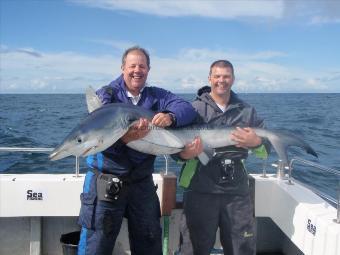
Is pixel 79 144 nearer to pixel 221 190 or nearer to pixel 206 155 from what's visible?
pixel 206 155

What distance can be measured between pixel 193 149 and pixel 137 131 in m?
0.81

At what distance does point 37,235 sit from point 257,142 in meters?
3.42

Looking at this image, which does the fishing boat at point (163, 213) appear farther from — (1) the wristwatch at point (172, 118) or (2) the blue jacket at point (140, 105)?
(1) the wristwatch at point (172, 118)

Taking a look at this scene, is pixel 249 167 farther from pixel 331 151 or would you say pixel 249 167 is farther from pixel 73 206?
pixel 73 206

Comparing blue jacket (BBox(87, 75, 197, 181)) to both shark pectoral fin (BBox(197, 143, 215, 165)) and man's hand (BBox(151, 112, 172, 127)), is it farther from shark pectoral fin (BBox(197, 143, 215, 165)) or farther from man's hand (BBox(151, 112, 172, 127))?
shark pectoral fin (BBox(197, 143, 215, 165))

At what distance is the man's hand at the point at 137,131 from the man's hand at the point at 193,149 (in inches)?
26.1

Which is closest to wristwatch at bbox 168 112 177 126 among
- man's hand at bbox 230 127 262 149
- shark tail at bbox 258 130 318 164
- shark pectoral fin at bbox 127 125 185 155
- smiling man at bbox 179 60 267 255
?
shark pectoral fin at bbox 127 125 185 155

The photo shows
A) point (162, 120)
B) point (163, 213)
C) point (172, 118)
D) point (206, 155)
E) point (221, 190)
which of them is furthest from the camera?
point (163, 213)

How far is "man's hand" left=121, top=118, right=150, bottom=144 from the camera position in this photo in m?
3.78

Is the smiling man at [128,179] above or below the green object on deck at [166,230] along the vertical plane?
above

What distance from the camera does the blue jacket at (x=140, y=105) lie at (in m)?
4.04

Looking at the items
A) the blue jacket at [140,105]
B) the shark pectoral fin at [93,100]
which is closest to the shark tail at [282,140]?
the blue jacket at [140,105]

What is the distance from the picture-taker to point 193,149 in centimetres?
434

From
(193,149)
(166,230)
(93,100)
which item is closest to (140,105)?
(93,100)
